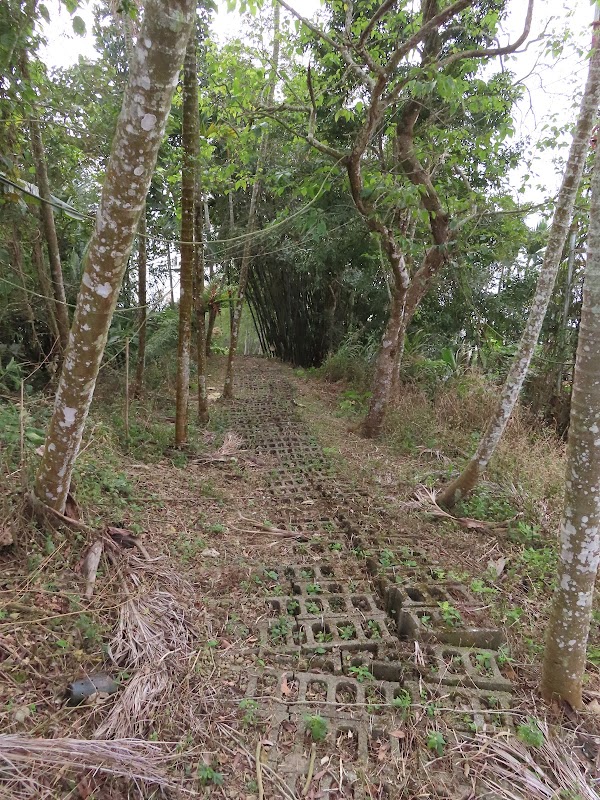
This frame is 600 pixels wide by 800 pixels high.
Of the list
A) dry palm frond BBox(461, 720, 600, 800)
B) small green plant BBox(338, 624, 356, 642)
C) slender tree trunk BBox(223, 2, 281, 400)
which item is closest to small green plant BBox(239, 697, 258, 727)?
small green plant BBox(338, 624, 356, 642)

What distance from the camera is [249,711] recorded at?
81.0 inches

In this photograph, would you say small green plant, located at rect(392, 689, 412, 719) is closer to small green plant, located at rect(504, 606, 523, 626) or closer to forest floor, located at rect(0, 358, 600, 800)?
forest floor, located at rect(0, 358, 600, 800)

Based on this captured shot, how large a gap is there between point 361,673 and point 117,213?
2.49 metres

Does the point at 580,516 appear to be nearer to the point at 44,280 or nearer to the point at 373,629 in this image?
the point at 373,629

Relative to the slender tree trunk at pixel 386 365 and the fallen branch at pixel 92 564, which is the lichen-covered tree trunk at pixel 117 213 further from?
the slender tree trunk at pixel 386 365

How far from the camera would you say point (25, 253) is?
18.7 feet

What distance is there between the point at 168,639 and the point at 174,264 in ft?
28.1

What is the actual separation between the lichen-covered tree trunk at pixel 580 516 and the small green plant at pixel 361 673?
0.80 m

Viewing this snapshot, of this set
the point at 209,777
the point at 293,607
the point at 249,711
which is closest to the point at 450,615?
the point at 293,607

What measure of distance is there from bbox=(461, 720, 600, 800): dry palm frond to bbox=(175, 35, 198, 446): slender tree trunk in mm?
3818

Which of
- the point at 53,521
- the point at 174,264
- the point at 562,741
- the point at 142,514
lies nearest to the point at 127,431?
the point at 142,514

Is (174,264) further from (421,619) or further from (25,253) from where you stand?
(421,619)

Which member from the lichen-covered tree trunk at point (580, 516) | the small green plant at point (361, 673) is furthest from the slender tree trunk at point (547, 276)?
the small green plant at point (361, 673)

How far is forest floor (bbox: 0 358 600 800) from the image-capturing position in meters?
1.79
